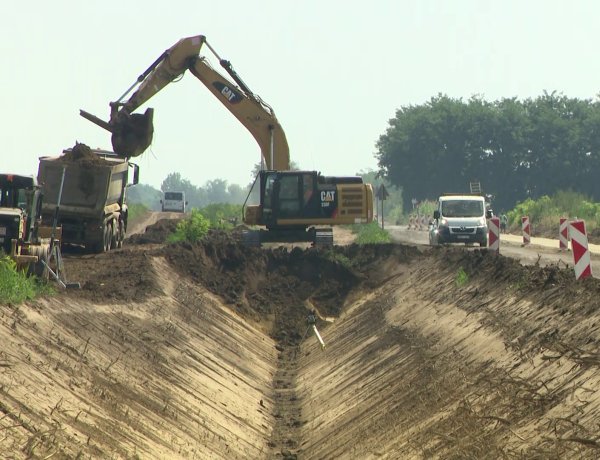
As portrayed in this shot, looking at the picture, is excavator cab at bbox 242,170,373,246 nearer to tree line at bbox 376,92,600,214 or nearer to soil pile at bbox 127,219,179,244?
soil pile at bbox 127,219,179,244

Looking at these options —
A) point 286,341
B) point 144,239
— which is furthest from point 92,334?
point 144,239

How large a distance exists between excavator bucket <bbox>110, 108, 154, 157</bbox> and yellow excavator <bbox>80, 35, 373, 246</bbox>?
119 cm

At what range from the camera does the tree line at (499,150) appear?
11069 cm

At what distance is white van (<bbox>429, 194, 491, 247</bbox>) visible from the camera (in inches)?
1870

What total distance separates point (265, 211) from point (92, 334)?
21347 mm

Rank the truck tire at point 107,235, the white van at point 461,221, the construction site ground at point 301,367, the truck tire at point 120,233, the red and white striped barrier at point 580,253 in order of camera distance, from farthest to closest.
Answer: the white van at point 461,221 < the truck tire at point 120,233 < the truck tire at point 107,235 < the red and white striped barrier at point 580,253 < the construction site ground at point 301,367

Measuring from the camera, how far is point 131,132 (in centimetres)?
3922

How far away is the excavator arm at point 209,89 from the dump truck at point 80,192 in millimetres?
984

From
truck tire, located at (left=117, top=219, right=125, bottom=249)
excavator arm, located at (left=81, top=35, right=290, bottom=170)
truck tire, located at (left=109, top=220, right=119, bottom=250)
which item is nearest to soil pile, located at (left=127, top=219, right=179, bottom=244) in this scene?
truck tire, located at (left=117, top=219, right=125, bottom=249)

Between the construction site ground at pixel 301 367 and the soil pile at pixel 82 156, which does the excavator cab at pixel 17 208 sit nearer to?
the construction site ground at pixel 301 367

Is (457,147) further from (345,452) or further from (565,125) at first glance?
(345,452)

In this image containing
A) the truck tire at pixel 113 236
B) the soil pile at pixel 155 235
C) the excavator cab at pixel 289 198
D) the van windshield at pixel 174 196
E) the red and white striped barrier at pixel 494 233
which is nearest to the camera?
the red and white striped barrier at pixel 494 233

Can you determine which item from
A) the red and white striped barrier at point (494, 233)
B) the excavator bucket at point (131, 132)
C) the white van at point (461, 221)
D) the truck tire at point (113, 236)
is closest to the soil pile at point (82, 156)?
the excavator bucket at point (131, 132)

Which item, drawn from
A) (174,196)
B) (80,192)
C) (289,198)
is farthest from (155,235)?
(174,196)
